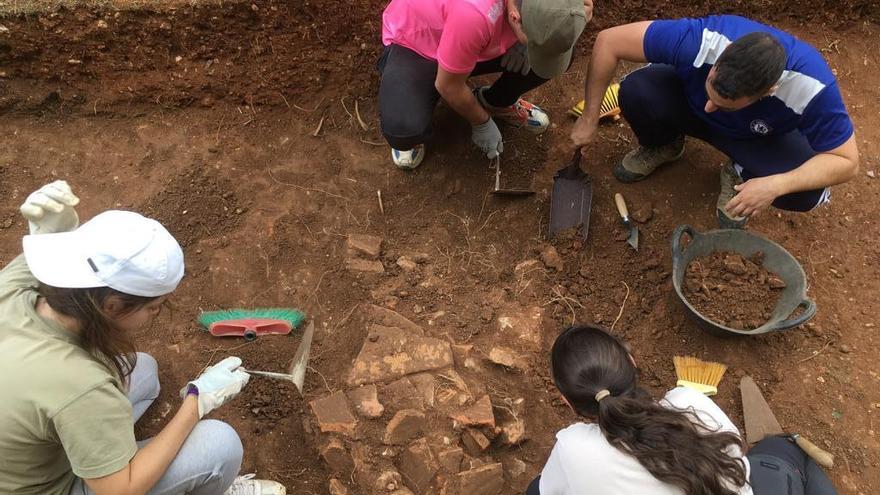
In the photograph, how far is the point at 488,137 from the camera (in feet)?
9.87

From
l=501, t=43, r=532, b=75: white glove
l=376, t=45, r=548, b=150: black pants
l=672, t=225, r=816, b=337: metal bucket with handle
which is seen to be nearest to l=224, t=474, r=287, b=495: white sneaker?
l=376, t=45, r=548, b=150: black pants

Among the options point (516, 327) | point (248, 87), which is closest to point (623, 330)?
point (516, 327)

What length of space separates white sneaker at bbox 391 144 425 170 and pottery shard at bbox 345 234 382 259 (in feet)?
1.59

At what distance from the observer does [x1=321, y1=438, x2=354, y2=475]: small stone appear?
7.61 ft

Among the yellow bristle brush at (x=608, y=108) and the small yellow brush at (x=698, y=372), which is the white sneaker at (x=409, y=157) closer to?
the yellow bristle brush at (x=608, y=108)

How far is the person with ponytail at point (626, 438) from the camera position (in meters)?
1.52

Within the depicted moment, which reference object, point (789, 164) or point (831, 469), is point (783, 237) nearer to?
point (789, 164)

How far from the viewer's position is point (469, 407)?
2395mm

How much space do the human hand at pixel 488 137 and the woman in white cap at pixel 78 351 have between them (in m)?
1.71

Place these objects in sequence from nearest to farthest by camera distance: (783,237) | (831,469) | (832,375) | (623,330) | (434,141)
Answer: (831,469) < (832,375) < (623,330) < (783,237) < (434,141)

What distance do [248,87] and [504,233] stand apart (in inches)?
68.8

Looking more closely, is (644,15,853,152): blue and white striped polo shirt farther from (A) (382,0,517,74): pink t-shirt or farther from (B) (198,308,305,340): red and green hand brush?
(B) (198,308,305,340): red and green hand brush

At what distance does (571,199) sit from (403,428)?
1418 millimetres

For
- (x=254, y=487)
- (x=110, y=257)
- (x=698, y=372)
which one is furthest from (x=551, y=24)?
(x=254, y=487)
